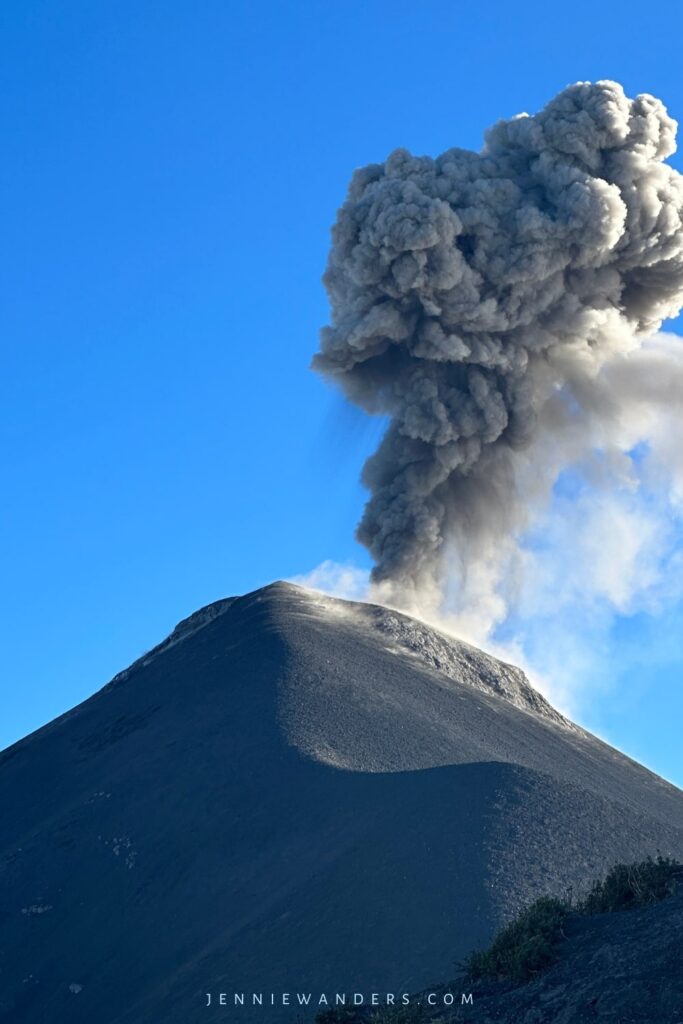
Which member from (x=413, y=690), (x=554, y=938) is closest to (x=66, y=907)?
(x=413, y=690)

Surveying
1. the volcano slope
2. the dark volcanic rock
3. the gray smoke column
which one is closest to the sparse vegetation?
the dark volcanic rock

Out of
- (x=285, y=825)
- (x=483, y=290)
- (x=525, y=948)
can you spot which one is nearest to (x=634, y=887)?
(x=525, y=948)

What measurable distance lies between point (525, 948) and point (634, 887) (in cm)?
189

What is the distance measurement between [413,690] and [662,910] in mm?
31855

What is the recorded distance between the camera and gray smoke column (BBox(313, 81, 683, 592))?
50062 mm

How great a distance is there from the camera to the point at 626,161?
51.5 metres

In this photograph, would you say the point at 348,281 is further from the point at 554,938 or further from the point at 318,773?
the point at 554,938

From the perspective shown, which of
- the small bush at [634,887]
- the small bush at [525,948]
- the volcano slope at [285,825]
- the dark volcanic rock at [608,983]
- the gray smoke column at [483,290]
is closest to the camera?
the dark volcanic rock at [608,983]

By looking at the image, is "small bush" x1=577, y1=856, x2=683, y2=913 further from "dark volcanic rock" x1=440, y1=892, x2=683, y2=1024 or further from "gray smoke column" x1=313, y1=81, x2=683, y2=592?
"gray smoke column" x1=313, y1=81, x2=683, y2=592

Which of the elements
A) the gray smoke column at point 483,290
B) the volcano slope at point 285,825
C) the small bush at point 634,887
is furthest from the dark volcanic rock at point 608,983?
the gray smoke column at point 483,290

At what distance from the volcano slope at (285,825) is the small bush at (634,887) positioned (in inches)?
401

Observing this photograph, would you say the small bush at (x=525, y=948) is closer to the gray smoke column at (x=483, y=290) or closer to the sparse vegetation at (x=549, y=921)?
the sparse vegetation at (x=549, y=921)

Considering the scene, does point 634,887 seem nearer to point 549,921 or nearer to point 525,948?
point 549,921

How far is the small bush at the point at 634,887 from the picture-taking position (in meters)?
15.1
